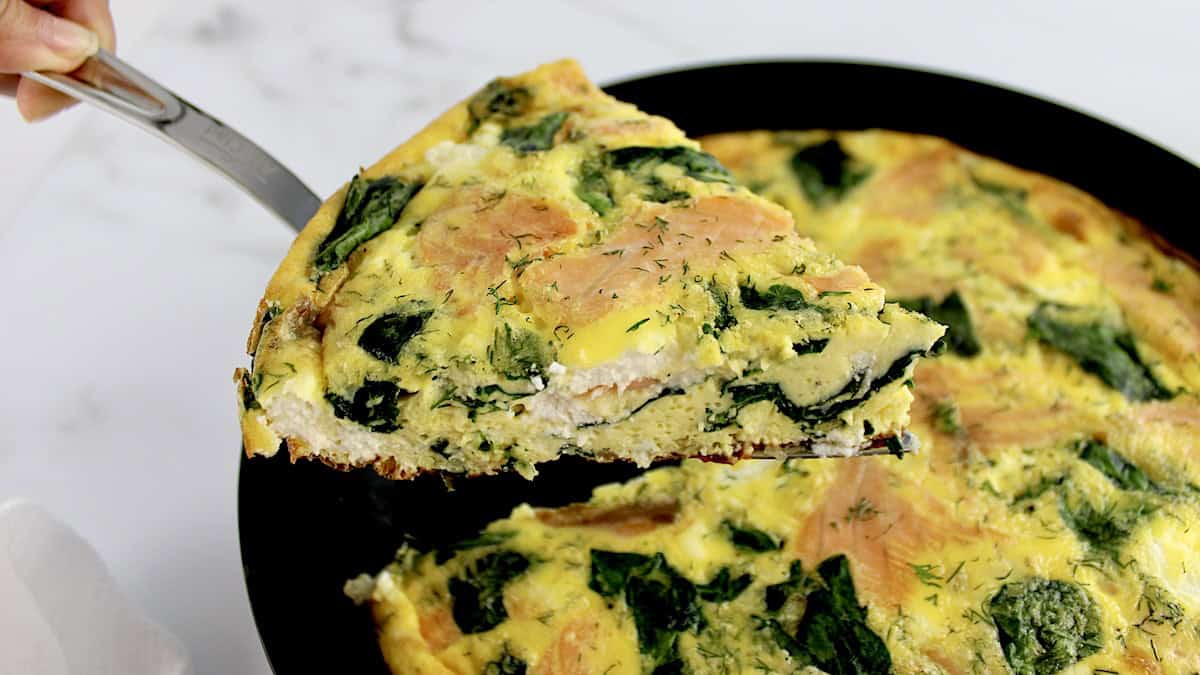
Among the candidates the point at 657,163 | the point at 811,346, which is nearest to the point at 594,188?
the point at 657,163

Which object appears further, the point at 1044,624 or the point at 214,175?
the point at 214,175

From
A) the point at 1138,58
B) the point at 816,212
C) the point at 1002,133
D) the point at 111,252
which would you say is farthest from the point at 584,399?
the point at 1138,58

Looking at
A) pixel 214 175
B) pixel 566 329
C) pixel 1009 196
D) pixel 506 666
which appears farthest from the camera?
pixel 214 175

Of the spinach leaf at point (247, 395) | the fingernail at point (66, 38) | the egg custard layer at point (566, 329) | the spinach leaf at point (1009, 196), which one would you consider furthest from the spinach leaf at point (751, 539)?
the fingernail at point (66, 38)

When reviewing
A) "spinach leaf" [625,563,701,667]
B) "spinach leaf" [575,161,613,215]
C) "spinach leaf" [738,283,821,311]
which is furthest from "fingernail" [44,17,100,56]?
"spinach leaf" [625,563,701,667]

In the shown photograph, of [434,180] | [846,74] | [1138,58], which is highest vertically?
[434,180]

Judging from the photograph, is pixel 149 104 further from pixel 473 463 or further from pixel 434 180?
pixel 473 463

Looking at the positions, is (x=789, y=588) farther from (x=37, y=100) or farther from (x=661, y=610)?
(x=37, y=100)
